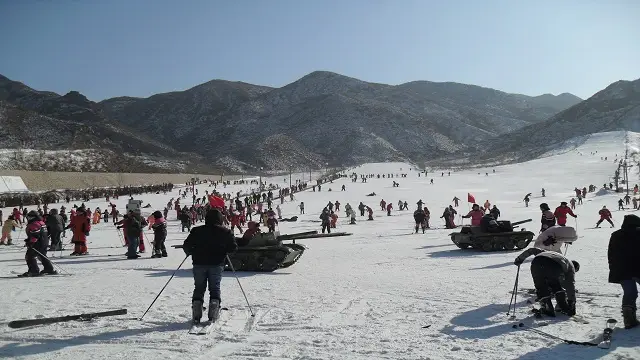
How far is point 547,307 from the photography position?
6758 mm

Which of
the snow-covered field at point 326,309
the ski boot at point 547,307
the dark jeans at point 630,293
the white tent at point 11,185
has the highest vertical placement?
the white tent at point 11,185

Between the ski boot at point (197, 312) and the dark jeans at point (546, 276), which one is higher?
the dark jeans at point (546, 276)

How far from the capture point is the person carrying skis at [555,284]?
6.68 metres

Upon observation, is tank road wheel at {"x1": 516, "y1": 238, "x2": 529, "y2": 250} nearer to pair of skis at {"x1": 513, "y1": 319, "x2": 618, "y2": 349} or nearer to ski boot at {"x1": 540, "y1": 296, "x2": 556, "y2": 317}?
ski boot at {"x1": 540, "y1": 296, "x2": 556, "y2": 317}

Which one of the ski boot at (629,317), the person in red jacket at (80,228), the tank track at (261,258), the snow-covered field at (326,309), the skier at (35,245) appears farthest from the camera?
the person in red jacket at (80,228)

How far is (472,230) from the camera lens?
14.9m

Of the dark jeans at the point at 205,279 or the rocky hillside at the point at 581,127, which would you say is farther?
the rocky hillside at the point at 581,127

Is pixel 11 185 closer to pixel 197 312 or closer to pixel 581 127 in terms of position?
pixel 197 312

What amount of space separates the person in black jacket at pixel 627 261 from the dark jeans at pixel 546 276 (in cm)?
67

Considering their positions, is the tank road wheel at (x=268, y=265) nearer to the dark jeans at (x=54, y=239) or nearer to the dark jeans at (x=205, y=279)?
the dark jeans at (x=205, y=279)

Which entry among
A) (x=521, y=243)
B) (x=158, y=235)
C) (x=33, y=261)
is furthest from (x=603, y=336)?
(x=158, y=235)

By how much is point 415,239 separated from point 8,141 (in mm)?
127900

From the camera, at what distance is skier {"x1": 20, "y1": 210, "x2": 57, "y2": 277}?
11.2 meters

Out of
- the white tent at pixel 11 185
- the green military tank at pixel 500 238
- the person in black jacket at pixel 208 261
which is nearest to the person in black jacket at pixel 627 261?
the person in black jacket at pixel 208 261
